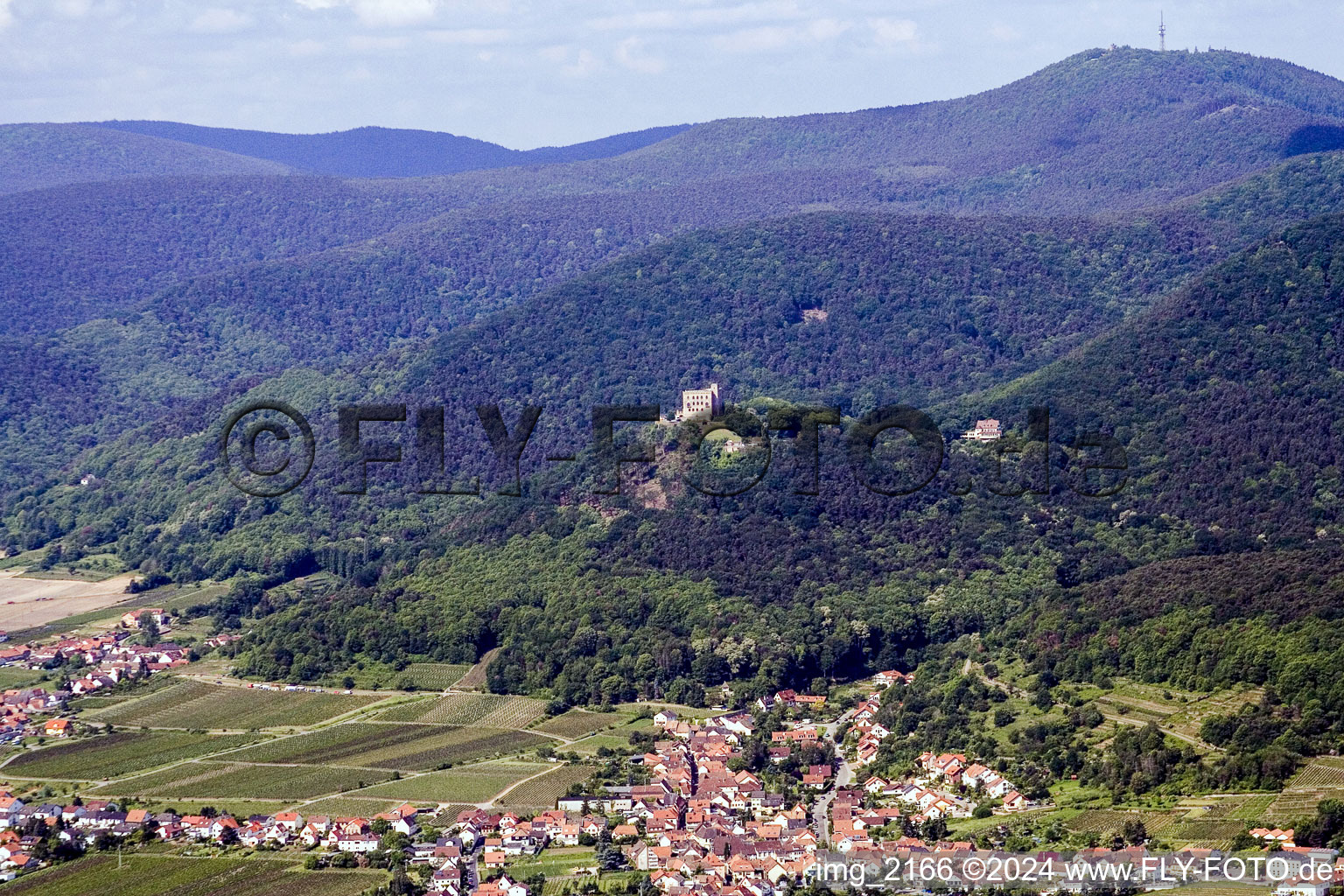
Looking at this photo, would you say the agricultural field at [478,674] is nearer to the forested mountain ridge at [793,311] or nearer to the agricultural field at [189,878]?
the agricultural field at [189,878]

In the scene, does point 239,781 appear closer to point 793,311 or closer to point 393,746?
point 393,746

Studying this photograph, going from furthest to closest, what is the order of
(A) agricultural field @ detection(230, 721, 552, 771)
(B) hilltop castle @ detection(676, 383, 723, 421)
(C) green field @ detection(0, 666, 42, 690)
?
(B) hilltop castle @ detection(676, 383, 723, 421) < (C) green field @ detection(0, 666, 42, 690) < (A) agricultural field @ detection(230, 721, 552, 771)

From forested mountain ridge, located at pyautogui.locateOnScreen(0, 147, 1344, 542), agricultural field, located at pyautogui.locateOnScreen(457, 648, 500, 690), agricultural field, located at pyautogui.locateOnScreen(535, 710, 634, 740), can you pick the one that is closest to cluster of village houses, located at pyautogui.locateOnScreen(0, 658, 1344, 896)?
agricultural field, located at pyautogui.locateOnScreen(535, 710, 634, 740)

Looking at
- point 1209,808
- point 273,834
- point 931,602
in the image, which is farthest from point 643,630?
point 1209,808

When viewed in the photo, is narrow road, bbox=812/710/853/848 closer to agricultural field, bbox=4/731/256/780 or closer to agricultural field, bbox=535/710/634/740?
agricultural field, bbox=535/710/634/740

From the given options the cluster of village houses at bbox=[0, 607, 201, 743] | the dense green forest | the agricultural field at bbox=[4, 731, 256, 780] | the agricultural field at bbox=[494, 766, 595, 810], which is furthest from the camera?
the cluster of village houses at bbox=[0, 607, 201, 743]

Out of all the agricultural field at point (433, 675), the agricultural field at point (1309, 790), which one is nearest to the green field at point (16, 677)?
the agricultural field at point (433, 675)

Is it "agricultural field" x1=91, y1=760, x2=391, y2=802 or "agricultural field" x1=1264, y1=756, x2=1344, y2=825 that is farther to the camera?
"agricultural field" x1=91, y1=760, x2=391, y2=802

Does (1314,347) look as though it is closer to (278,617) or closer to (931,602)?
(931,602)
